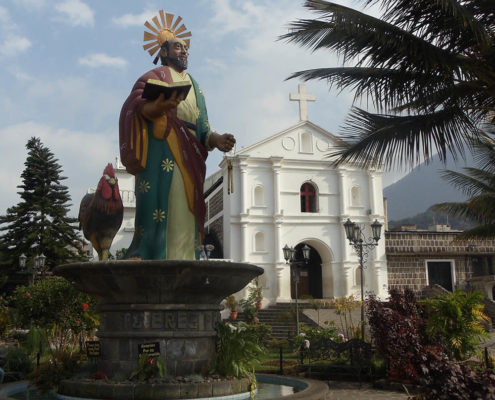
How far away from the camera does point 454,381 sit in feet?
15.2

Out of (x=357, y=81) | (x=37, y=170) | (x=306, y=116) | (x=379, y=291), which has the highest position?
(x=306, y=116)

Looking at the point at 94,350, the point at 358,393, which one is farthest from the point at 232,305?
the point at 94,350

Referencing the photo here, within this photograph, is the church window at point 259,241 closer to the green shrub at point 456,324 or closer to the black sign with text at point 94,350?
the green shrub at point 456,324

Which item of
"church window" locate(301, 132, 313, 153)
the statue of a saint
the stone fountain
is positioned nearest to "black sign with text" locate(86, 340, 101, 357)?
the stone fountain

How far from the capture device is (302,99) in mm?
31531

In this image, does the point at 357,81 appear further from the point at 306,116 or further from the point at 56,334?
the point at 306,116

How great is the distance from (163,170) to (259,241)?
70.5 ft

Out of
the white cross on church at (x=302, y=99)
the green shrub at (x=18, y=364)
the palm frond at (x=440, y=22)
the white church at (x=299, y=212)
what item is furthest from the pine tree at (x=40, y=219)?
the palm frond at (x=440, y=22)

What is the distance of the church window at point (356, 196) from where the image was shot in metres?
31.2

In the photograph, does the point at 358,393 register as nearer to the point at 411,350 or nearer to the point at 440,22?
the point at 411,350

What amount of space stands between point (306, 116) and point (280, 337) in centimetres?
1417

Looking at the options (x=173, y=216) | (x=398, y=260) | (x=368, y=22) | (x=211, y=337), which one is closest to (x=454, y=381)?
(x=211, y=337)

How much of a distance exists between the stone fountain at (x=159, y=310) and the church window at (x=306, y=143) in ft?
78.5

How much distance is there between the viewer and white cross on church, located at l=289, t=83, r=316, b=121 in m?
31.2
